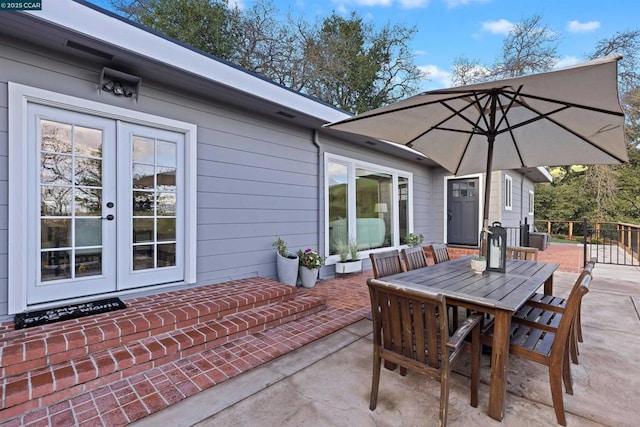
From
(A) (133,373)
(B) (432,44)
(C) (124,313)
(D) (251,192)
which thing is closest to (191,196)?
(D) (251,192)

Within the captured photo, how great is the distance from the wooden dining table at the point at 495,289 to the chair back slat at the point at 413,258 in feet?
0.94

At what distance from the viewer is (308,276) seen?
4.46 metres

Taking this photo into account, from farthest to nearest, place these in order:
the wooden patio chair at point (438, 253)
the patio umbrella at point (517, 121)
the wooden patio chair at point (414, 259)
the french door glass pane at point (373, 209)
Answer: the french door glass pane at point (373, 209), the wooden patio chair at point (438, 253), the wooden patio chair at point (414, 259), the patio umbrella at point (517, 121)

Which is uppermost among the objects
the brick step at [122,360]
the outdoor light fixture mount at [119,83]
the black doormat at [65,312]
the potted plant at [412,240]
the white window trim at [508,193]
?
the outdoor light fixture mount at [119,83]

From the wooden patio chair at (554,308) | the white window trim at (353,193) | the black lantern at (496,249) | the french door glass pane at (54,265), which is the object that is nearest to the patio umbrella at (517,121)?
the black lantern at (496,249)

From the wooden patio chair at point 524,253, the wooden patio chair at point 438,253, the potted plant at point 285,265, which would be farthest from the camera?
the potted plant at point 285,265

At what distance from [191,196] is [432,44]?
39.8 ft

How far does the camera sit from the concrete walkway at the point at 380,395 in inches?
71.4

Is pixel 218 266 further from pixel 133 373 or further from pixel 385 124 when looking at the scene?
pixel 385 124

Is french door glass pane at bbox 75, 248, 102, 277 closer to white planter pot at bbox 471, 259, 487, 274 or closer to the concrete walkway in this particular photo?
the concrete walkway

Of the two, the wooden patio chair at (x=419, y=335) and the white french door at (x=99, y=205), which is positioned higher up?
the white french door at (x=99, y=205)

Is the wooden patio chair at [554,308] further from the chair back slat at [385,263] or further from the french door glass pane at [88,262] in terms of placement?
the french door glass pane at [88,262]

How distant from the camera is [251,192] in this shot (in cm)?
411

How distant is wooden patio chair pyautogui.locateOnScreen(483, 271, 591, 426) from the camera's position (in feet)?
5.77
